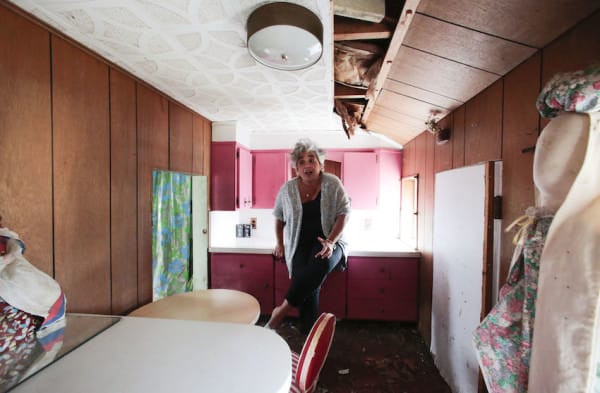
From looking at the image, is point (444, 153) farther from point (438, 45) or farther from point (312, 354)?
point (312, 354)

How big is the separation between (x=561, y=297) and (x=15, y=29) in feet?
6.38

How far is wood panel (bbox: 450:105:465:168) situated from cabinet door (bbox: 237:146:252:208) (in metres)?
1.89

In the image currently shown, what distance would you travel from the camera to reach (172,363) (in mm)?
698

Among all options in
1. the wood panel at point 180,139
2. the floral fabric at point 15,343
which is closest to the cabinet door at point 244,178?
the wood panel at point 180,139

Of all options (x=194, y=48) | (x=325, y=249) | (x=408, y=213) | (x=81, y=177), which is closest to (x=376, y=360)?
(x=325, y=249)

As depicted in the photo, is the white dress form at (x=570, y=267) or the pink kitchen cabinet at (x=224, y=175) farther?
the pink kitchen cabinet at (x=224, y=175)

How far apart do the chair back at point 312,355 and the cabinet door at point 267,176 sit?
1953 mm

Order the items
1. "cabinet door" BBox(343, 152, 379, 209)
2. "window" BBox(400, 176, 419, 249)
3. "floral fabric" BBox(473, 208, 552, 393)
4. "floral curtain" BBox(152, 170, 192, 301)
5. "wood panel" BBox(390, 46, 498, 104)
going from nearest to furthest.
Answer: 1. "floral fabric" BBox(473, 208, 552, 393)
2. "wood panel" BBox(390, 46, 498, 104)
3. "floral curtain" BBox(152, 170, 192, 301)
4. "window" BBox(400, 176, 419, 249)
5. "cabinet door" BBox(343, 152, 379, 209)

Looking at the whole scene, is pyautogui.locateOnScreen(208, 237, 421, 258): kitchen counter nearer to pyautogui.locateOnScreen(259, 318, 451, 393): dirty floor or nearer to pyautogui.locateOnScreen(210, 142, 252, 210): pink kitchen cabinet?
pyautogui.locateOnScreen(210, 142, 252, 210): pink kitchen cabinet

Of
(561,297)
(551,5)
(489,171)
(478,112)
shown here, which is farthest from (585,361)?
(478,112)

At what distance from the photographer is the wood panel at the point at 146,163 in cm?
154

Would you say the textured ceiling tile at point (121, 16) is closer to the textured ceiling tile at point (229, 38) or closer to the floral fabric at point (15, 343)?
the textured ceiling tile at point (229, 38)

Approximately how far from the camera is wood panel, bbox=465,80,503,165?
3.88 ft

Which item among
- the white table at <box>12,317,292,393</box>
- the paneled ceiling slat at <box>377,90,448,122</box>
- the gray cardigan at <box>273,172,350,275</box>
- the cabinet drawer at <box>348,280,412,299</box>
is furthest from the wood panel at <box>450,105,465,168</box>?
the white table at <box>12,317,292,393</box>
